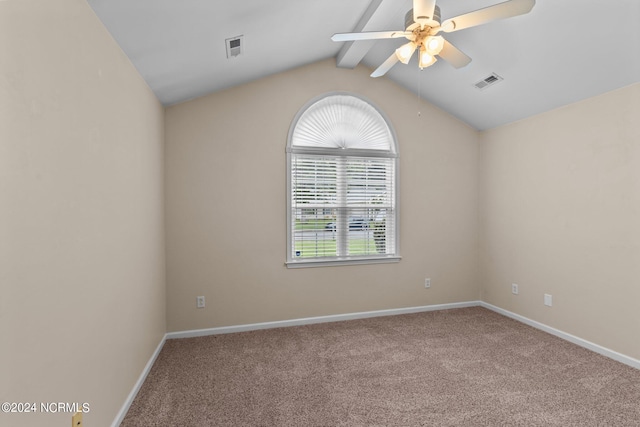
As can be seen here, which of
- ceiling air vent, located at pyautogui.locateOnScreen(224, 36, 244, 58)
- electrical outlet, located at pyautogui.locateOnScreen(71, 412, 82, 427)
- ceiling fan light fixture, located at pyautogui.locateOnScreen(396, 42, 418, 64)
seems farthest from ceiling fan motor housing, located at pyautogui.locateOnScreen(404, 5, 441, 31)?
electrical outlet, located at pyautogui.locateOnScreen(71, 412, 82, 427)

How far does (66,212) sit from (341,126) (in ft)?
10.1

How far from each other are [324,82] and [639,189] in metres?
3.13

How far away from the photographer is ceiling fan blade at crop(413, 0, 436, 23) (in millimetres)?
1860

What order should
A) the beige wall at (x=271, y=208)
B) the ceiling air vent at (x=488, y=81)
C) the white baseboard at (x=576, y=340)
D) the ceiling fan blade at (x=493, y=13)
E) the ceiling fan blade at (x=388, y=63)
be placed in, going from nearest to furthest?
1. the ceiling fan blade at (x=493, y=13)
2. the ceiling fan blade at (x=388, y=63)
3. the white baseboard at (x=576, y=340)
4. the ceiling air vent at (x=488, y=81)
5. the beige wall at (x=271, y=208)

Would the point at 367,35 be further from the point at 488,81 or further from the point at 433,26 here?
the point at 488,81

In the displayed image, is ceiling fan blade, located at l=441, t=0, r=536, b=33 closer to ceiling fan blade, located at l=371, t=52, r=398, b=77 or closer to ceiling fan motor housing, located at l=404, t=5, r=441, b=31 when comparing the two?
ceiling fan motor housing, located at l=404, t=5, r=441, b=31

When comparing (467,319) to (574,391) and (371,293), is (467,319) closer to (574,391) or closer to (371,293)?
(371,293)

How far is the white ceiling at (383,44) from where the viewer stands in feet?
6.91

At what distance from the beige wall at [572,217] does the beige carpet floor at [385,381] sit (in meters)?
0.38

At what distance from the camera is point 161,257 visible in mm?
3207

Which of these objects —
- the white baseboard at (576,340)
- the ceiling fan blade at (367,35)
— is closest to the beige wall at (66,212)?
the ceiling fan blade at (367,35)

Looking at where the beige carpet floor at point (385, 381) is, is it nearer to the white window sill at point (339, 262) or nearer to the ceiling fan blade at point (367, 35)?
the white window sill at point (339, 262)

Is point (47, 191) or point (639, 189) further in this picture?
point (639, 189)

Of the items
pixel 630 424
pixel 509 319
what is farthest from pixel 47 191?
pixel 509 319
